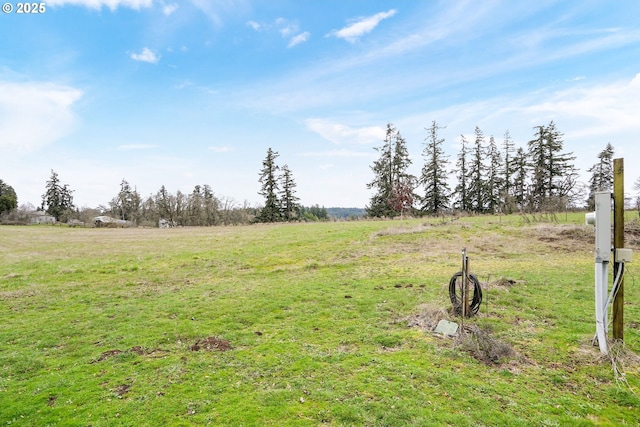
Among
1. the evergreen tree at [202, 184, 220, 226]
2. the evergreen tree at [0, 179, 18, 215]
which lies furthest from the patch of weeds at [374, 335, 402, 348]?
the evergreen tree at [0, 179, 18, 215]

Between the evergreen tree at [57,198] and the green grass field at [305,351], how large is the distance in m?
62.4

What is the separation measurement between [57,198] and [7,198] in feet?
24.2

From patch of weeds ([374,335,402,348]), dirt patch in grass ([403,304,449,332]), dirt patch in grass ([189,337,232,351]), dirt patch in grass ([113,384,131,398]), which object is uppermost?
dirt patch in grass ([403,304,449,332])

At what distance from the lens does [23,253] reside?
19.0 metres

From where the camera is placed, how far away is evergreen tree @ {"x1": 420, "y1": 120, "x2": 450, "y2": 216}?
1764 inches

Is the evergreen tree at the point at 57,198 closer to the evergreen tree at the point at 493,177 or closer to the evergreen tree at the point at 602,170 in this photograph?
the evergreen tree at the point at 493,177

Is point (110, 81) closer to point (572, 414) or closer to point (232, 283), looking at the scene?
point (232, 283)

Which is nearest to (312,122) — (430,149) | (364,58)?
(364,58)

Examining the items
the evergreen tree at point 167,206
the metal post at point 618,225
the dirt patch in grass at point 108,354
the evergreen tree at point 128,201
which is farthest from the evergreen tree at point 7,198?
the metal post at point 618,225

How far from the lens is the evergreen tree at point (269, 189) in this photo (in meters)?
50.4

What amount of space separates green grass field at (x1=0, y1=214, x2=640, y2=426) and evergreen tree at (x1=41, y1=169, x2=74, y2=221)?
62.4 meters

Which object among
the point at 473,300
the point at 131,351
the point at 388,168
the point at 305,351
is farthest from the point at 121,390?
the point at 388,168

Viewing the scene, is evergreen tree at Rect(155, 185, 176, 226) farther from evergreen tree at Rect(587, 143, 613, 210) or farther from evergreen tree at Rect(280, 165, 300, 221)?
evergreen tree at Rect(587, 143, 613, 210)

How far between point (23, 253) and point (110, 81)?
475 inches
